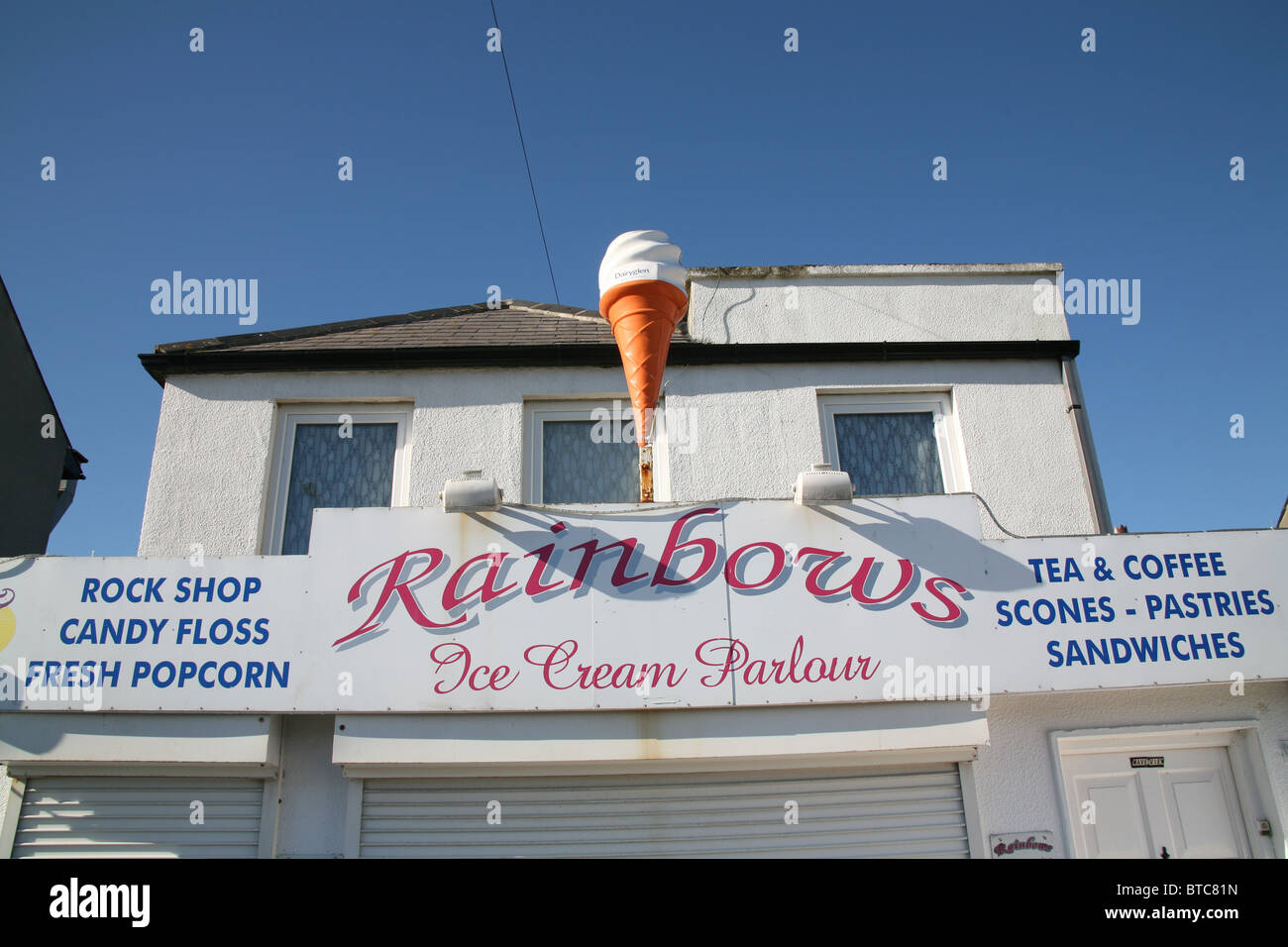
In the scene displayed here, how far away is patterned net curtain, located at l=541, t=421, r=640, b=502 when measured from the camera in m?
8.17

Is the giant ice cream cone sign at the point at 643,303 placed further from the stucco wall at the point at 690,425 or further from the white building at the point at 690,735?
the white building at the point at 690,735

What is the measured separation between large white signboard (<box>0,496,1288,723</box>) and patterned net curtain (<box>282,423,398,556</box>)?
1.28m

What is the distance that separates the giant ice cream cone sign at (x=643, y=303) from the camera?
→ 7.19m

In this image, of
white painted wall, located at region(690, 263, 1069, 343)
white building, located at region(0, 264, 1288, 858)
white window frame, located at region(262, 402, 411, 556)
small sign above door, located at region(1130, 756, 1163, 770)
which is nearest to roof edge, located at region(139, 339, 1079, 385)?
white painted wall, located at region(690, 263, 1069, 343)

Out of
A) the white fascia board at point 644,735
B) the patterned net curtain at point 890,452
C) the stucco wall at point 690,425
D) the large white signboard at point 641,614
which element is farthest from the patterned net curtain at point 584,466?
the white fascia board at point 644,735

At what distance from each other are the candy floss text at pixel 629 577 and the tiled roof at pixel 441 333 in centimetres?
241

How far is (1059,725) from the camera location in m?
7.01

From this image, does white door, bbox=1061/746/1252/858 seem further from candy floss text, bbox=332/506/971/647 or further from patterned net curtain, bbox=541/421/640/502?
patterned net curtain, bbox=541/421/640/502

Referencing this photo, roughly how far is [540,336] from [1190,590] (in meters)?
5.70
